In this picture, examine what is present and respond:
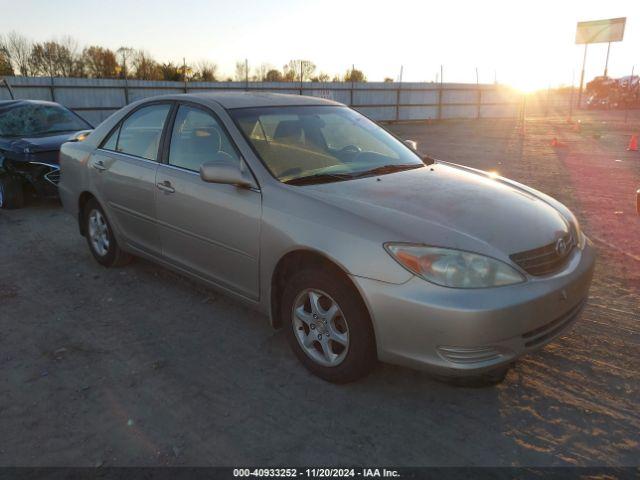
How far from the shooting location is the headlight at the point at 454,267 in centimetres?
247

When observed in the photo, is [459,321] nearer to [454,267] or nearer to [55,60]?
[454,267]

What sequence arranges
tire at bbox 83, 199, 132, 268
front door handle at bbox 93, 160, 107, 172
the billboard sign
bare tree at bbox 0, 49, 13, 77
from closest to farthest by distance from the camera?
front door handle at bbox 93, 160, 107, 172, tire at bbox 83, 199, 132, 268, bare tree at bbox 0, 49, 13, 77, the billboard sign

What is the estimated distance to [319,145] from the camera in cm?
369

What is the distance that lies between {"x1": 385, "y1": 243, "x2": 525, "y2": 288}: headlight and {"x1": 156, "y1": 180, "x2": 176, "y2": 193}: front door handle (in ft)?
6.21

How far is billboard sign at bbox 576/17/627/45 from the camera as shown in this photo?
132 feet

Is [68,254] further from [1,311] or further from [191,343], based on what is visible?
[191,343]

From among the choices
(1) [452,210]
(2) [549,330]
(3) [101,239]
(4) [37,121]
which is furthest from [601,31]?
(2) [549,330]

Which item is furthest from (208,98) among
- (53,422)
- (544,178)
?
(544,178)

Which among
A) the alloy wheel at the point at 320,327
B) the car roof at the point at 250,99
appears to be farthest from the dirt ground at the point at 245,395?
the car roof at the point at 250,99

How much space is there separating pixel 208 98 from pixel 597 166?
411 inches

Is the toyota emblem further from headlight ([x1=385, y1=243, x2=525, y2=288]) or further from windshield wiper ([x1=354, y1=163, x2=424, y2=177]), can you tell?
windshield wiper ([x1=354, y1=163, x2=424, y2=177])

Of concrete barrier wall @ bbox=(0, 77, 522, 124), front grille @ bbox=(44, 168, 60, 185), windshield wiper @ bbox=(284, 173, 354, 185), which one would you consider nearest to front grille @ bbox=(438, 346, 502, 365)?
windshield wiper @ bbox=(284, 173, 354, 185)

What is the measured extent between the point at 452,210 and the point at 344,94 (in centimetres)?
2519

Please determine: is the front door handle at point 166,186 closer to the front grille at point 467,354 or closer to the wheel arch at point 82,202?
the wheel arch at point 82,202
